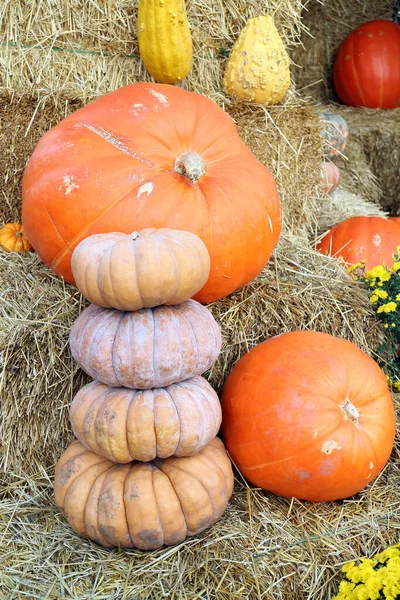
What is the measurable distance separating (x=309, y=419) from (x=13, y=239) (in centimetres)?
179

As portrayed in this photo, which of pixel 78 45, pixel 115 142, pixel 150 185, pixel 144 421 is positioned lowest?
pixel 144 421

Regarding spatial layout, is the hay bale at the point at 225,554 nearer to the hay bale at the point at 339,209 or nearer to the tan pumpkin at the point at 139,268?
the tan pumpkin at the point at 139,268

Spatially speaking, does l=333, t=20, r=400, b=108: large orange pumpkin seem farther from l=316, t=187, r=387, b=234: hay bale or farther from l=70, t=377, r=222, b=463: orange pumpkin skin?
l=70, t=377, r=222, b=463: orange pumpkin skin

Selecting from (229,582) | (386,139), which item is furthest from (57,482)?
(386,139)

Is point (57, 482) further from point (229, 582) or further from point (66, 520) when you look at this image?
point (229, 582)

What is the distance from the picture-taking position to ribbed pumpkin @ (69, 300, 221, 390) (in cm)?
191

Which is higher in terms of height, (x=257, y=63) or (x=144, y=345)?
(x=257, y=63)

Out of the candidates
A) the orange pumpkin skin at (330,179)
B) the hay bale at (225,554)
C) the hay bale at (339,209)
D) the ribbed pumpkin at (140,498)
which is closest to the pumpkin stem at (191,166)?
the ribbed pumpkin at (140,498)

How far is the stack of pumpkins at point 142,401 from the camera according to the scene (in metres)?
1.90

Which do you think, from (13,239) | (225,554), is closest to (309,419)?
(225,554)

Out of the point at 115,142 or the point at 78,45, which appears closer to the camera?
the point at 115,142

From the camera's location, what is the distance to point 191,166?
2.38 m

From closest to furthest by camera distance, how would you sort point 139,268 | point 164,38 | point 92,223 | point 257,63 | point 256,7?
point 139,268 < point 92,223 < point 164,38 < point 257,63 < point 256,7

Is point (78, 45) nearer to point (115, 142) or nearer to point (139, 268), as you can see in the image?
point (115, 142)
